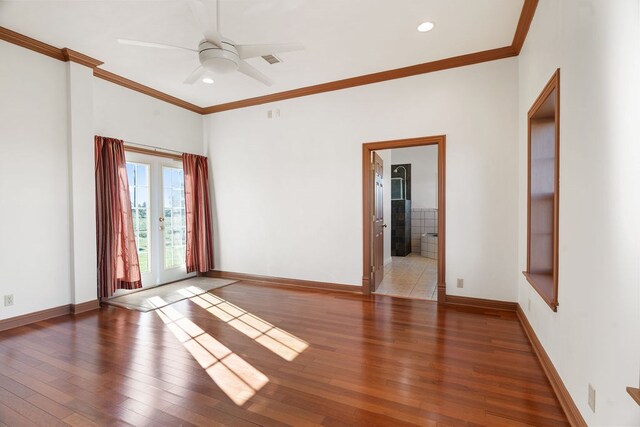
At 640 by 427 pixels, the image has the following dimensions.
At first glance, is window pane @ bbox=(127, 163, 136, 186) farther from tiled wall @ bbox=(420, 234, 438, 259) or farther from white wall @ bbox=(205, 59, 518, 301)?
tiled wall @ bbox=(420, 234, 438, 259)

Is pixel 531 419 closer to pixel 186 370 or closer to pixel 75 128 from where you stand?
pixel 186 370

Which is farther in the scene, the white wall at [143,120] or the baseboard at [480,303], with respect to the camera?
the white wall at [143,120]

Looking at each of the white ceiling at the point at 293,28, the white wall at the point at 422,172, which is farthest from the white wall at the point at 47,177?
the white wall at the point at 422,172

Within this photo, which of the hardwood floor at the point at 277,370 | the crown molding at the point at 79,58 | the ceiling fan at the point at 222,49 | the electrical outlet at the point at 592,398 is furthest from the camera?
the crown molding at the point at 79,58

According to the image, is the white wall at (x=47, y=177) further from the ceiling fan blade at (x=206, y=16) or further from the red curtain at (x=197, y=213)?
the ceiling fan blade at (x=206, y=16)

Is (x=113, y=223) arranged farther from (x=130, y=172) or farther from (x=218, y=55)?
(x=218, y=55)

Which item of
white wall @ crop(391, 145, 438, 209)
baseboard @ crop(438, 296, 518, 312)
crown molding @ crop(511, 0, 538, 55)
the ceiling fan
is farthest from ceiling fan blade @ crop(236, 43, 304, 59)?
white wall @ crop(391, 145, 438, 209)

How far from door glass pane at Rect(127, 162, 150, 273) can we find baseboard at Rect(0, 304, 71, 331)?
1.15m

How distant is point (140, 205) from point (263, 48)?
3470 mm

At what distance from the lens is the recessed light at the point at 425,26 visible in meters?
3.12

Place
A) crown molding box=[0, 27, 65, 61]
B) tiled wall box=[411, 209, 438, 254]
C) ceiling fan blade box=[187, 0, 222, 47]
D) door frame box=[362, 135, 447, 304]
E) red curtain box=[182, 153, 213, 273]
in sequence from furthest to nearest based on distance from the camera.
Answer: tiled wall box=[411, 209, 438, 254] → red curtain box=[182, 153, 213, 273] → door frame box=[362, 135, 447, 304] → crown molding box=[0, 27, 65, 61] → ceiling fan blade box=[187, 0, 222, 47]

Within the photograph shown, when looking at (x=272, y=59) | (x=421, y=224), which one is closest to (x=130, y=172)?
(x=272, y=59)

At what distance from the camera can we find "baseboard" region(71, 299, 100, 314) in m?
3.77

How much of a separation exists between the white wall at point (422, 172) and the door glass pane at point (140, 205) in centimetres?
652
